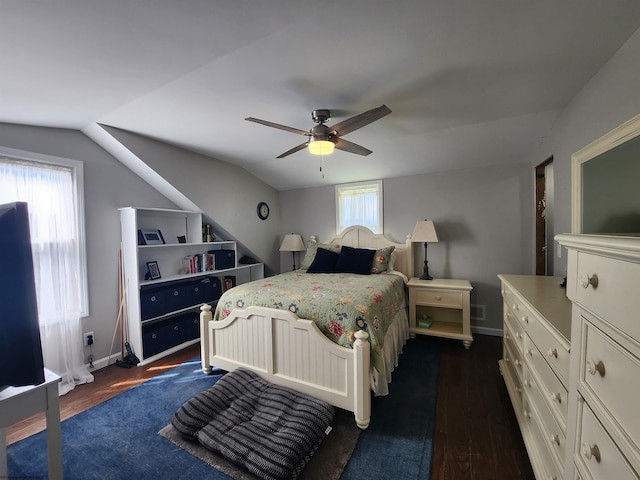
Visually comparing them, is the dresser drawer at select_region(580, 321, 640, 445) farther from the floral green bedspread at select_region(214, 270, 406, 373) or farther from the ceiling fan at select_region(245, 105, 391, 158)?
the ceiling fan at select_region(245, 105, 391, 158)

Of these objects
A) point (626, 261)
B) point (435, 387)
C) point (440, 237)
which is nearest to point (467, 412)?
point (435, 387)

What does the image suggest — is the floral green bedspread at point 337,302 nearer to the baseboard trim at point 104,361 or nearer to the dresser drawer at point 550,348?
the dresser drawer at point 550,348

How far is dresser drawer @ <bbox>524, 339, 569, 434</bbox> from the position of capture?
1.06 meters

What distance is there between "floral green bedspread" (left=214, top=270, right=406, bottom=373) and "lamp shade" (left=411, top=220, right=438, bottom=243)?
66 centimetres

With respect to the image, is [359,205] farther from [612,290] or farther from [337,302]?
[612,290]

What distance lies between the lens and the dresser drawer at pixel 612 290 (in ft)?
2.02

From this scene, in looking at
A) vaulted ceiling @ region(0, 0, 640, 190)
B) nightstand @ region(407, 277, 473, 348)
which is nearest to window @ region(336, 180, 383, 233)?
nightstand @ region(407, 277, 473, 348)

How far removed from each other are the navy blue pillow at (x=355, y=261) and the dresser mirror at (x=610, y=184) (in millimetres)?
1983

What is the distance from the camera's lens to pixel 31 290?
894 mm

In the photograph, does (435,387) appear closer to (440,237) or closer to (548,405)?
(548,405)

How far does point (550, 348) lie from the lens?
118 centimetres

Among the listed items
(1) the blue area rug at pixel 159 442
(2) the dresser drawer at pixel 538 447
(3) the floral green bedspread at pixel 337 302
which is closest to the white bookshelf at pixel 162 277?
(1) the blue area rug at pixel 159 442

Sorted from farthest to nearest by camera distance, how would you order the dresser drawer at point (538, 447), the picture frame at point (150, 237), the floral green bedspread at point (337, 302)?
1. the picture frame at point (150, 237)
2. the floral green bedspread at point (337, 302)
3. the dresser drawer at point (538, 447)

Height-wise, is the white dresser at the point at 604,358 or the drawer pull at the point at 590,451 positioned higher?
the white dresser at the point at 604,358
